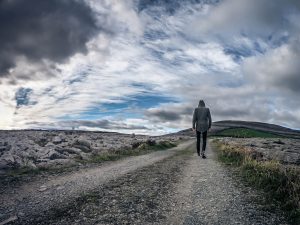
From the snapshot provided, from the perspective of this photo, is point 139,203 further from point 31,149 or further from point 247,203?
point 31,149

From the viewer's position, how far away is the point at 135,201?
8148 millimetres

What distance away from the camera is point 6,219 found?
686cm

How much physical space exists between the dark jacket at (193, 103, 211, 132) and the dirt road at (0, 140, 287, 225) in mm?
9201

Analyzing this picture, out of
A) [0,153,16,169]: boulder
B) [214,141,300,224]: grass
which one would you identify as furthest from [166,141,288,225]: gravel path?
[0,153,16,169]: boulder

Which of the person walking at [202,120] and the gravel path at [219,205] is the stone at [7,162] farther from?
the person walking at [202,120]

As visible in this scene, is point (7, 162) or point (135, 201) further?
point (7, 162)

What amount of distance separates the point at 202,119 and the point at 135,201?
45.0 feet

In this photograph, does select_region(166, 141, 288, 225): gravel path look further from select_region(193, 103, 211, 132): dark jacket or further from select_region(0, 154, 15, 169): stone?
select_region(193, 103, 211, 132): dark jacket

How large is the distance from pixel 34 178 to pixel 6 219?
518 cm

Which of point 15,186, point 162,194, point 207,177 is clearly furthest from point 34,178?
point 207,177

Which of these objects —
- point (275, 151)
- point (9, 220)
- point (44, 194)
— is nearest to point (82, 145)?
point (44, 194)

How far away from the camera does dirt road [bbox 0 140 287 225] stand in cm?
683

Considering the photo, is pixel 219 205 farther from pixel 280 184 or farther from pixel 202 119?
pixel 202 119

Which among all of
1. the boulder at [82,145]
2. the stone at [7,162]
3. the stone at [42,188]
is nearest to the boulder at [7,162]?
the stone at [7,162]
